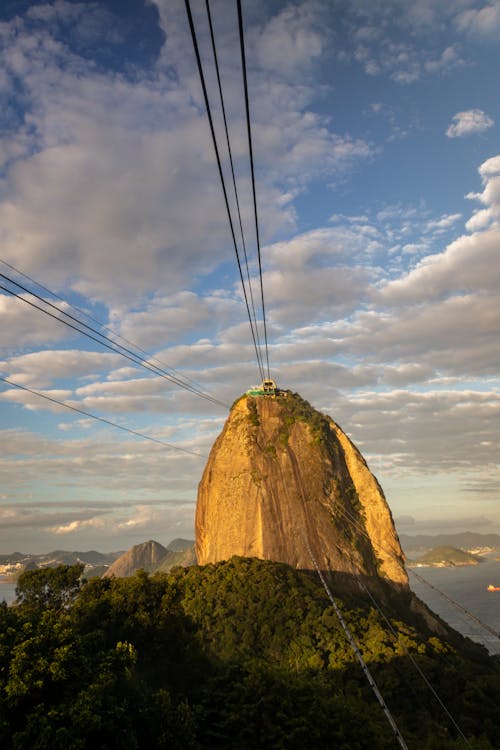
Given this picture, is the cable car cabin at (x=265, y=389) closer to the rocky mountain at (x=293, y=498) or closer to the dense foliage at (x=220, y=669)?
the rocky mountain at (x=293, y=498)

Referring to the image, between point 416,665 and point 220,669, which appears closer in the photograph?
point 220,669

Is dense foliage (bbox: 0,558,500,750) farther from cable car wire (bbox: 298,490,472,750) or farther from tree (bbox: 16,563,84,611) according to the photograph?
cable car wire (bbox: 298,490,472,750)

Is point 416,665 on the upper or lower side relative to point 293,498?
lower

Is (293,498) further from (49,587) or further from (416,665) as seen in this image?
(49,587)

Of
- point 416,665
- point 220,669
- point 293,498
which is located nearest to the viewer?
point 220,669

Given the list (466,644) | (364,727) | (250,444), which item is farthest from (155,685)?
(466,644)

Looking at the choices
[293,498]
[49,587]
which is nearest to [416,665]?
[293,498]
